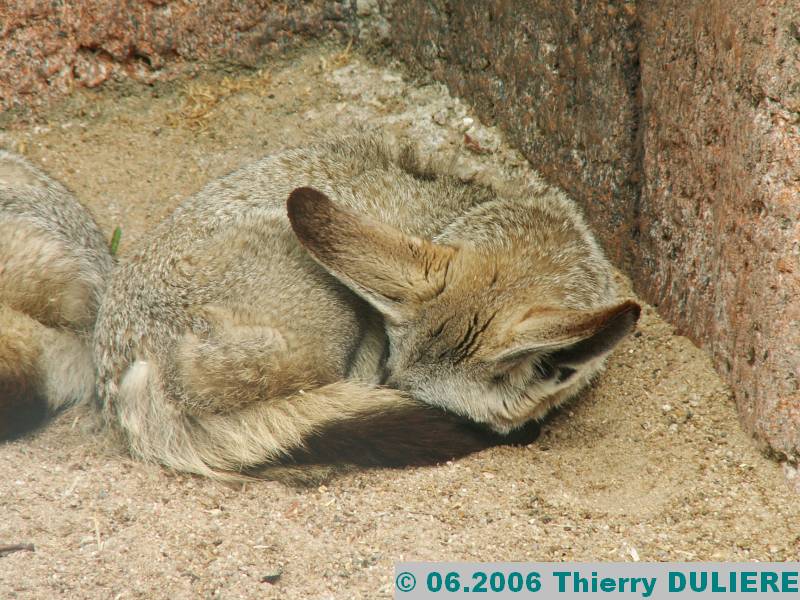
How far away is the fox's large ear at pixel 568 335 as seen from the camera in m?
2.88

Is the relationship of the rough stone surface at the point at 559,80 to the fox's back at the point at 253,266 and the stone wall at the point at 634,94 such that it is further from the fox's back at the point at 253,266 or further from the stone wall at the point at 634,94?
the fox's back at the point at 253,266

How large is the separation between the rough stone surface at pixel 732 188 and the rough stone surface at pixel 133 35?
8.27 ft

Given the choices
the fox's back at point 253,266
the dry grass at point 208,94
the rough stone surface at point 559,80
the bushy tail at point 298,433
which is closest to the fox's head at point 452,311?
the bushy tail at point 298,433

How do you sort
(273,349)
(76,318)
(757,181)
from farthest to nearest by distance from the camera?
(76,318) → (273,349) → (757,181)

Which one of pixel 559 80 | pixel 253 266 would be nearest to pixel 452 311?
pixel 253 266

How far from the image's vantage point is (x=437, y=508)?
3303mm

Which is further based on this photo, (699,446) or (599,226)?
(599,226)

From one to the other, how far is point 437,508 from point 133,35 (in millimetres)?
3767

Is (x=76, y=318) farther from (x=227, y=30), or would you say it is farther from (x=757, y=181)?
(x=757, y=181)

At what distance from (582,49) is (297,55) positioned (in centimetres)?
219

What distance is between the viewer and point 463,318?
344cm

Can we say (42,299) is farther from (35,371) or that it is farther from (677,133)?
(677,133)

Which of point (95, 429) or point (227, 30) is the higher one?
point (227, 30)

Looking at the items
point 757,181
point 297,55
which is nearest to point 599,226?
point 757,181
